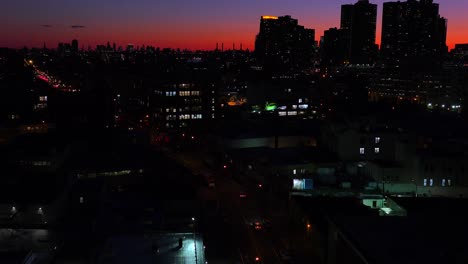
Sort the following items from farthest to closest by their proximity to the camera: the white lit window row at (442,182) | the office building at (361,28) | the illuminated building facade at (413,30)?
the office building at (361,28) < the illuminated building facade at (413,30) < the white lit window row at (442,182)

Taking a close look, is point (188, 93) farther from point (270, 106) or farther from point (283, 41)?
point (283, 41)

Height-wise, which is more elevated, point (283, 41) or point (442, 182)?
point (283, 41)

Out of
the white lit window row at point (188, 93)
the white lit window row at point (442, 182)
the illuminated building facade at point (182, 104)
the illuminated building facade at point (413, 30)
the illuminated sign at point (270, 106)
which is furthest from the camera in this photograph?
the illuminated building facade at point (413, 30)

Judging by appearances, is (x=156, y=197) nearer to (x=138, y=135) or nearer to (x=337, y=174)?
(x=337, y=174)

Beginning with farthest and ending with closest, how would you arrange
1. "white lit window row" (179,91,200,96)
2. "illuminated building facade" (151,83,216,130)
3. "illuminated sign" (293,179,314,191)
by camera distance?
1. "white lit window row" (179,91,200,96)
2. "illuminated building facade" (151,83,216,130)
3. "illuminated sign" (293,179,314,191)

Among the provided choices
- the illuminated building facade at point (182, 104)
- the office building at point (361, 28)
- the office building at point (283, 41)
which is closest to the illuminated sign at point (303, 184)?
the illuminated building facade at point (182, 104)

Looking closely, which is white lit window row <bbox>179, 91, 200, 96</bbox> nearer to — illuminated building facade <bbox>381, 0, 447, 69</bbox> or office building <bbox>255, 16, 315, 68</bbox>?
illuminated building facade <bbox>381, 0, 447, 69</bbox>

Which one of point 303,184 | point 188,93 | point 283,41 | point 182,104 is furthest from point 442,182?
point 283,41

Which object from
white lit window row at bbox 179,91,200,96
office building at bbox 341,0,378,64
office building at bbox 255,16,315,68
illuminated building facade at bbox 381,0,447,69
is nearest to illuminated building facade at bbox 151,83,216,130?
white lit window row at bbox 179,91,200,96

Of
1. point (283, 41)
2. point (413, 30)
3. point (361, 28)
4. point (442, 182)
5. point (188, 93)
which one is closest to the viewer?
point (442, 182)

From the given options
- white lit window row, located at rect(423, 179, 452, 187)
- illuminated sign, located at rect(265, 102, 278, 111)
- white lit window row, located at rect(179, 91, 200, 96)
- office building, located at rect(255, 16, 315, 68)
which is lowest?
white lit window row, located at rect(423, 179, 452, 187)

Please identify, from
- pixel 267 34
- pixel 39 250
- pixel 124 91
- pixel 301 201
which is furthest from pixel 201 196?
pixel 267 34

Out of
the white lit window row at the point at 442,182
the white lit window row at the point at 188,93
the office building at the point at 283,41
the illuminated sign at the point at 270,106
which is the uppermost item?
the office building at the point at 283,41

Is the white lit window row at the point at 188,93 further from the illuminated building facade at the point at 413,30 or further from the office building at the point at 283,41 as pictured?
the office building at the point at 283,41
